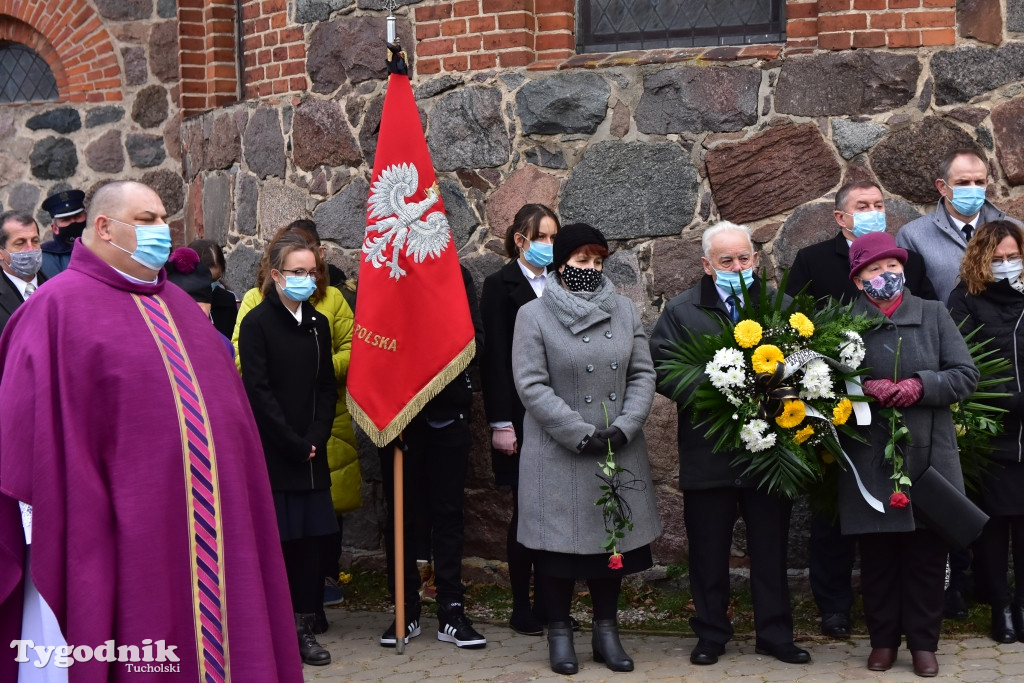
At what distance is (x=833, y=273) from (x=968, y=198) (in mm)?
705

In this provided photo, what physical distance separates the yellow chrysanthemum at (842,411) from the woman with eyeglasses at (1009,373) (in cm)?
85

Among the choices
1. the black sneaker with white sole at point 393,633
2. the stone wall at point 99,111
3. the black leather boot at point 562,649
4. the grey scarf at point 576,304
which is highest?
the stone wall at point 99,111

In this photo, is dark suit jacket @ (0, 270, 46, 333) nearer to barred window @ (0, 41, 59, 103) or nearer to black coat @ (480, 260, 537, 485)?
black coat @ (480, 260, 537, 485)

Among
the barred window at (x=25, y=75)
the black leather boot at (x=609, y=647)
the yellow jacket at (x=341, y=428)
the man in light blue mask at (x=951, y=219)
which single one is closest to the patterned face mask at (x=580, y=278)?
the yellow jacket at (x=341, y=428)

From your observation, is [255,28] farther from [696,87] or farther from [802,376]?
[802,376]

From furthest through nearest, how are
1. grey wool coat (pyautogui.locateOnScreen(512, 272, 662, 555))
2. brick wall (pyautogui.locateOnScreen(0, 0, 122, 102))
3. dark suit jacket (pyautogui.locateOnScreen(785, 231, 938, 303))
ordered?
1. brick wall (pyautogui.locateOnScreen(0, 0, 122, 102))
2. dark suit jacket (pyautogui.locateOnScreen(785, 231, 938, 303))
3. grey wool coat (pyautogui.locateOnScreen(512, 272, 662, 555))

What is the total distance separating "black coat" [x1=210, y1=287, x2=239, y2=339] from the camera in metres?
6.99

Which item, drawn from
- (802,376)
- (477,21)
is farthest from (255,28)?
(802,376)

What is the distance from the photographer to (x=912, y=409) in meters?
5.21

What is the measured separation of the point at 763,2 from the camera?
6727 millimetres

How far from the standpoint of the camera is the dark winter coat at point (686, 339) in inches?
216

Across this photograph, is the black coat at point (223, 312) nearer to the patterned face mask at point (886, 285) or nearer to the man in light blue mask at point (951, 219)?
the patterned face mask at point (886, 285)

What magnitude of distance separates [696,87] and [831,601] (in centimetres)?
266

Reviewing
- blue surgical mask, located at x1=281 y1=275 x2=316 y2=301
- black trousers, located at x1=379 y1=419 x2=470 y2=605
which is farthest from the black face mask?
black trousers, located at x1=379 y1=419 x2=470 y2=605
